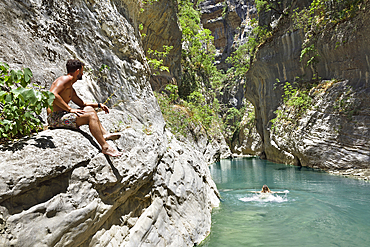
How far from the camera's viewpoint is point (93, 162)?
10.9 feet

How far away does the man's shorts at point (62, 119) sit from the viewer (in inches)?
132

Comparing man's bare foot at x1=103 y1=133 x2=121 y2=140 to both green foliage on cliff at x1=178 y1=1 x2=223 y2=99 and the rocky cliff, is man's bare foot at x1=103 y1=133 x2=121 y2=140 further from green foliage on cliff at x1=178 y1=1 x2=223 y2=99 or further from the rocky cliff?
green foliage on cliff at x1=178 y1=1 x2=223 y2=99

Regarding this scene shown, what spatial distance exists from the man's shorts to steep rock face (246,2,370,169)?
1437 cm

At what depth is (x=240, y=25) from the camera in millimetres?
42719

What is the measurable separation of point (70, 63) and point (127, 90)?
261cm

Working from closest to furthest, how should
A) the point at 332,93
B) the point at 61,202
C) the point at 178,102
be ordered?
the point at 61,202 < the point at 332,93 < the point at 178,102

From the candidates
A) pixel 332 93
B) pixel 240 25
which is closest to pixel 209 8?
pixel 240 25

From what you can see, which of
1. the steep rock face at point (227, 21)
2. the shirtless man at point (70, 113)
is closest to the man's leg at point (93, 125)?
the shirtless man at point (70, 113)

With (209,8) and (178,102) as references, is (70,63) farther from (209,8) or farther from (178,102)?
(209,8)

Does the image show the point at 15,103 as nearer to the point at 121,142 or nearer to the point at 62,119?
the point at 62,119

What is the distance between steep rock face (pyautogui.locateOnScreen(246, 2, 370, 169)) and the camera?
41.7 ft

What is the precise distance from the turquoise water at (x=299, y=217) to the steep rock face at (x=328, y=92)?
2980 millimetres

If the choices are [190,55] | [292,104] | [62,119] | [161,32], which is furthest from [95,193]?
[190,55]

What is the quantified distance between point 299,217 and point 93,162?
6331 mm
